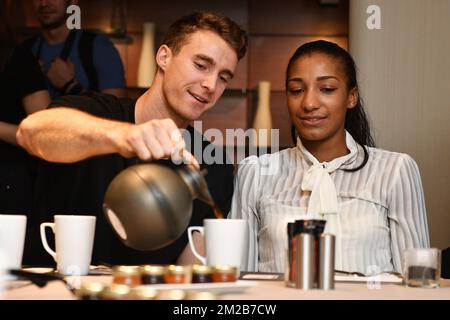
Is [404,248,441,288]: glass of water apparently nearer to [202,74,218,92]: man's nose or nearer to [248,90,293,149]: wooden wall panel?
[202,74,218,92]: man's nose

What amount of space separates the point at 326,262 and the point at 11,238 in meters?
0.53

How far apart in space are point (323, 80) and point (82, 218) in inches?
36.0

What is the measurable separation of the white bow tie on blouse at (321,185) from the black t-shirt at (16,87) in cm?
109

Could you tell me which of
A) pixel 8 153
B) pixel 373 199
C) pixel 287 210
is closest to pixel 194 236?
pixel 287 210

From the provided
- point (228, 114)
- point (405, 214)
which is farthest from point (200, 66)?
point (228, 114)

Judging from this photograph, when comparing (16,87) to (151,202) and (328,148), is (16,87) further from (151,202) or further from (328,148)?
(151,202)

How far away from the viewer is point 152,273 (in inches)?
37.9

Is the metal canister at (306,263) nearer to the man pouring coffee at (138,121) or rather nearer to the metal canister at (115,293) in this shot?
the metal canister at (115,293)

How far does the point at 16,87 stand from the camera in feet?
8.19

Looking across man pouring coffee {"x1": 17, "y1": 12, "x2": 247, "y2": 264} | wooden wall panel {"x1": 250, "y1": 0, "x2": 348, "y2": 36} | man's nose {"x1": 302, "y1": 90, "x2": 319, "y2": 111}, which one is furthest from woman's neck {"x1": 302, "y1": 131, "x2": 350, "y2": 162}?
wooden wall panel {"x1": 250, "y1": 0, "x2": 348, "y2": 36}

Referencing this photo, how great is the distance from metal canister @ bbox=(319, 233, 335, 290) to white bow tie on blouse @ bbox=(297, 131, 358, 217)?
2.47 ft

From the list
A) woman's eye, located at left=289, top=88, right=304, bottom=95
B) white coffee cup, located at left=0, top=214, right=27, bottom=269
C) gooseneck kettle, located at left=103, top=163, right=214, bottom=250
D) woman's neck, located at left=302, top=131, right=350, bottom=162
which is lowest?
white coffee cup, located at left=0, top=214, right=27, bottom=269

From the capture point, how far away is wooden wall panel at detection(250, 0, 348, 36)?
328 cm
